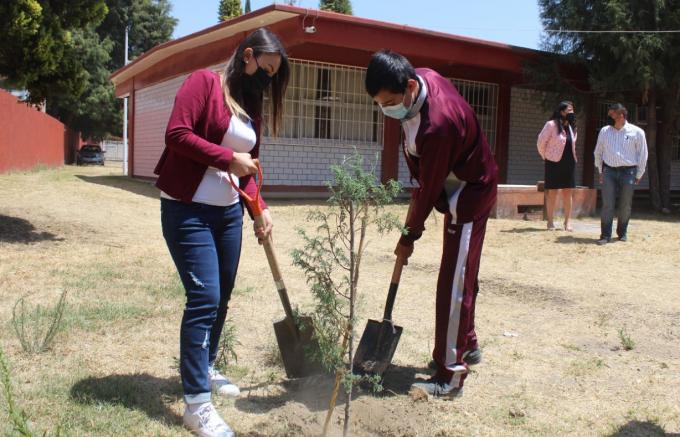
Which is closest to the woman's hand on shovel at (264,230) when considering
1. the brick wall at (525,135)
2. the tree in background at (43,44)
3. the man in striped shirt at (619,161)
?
the tree in background at (43,44)

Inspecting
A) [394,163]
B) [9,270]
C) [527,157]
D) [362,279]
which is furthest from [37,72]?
[527,157]

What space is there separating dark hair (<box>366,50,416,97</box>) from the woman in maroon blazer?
428 mm

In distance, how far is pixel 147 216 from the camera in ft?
34.4

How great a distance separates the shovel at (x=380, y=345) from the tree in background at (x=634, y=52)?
10.6 m

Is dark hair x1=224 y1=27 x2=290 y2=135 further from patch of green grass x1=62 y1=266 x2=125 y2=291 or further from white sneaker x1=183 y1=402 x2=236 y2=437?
patch of green grass x1=62 y1=266 x2=125 y2=291

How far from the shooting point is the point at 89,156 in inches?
1458

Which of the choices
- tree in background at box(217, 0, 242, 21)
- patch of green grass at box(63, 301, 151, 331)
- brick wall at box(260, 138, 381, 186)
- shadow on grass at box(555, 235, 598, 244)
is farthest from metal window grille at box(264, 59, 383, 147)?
tree in background at box(217, 0, 242, 21)

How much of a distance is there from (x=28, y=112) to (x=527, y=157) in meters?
17.1

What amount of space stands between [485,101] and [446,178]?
13.1 meters

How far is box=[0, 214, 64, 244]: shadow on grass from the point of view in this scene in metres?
7.50

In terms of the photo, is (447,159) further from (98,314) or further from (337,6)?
(337,6)

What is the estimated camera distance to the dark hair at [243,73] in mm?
2844

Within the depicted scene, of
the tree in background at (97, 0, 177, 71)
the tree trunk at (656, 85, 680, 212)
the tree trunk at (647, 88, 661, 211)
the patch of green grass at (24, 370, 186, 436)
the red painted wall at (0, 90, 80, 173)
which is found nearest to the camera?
the patch of green grass at (24, 370, 186, 436)

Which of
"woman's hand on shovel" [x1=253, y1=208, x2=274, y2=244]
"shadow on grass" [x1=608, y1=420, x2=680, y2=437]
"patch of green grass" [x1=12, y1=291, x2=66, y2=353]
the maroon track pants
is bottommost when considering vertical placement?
"shadow on grass" [x1=608, y1=420, x2=680, y2=437]
